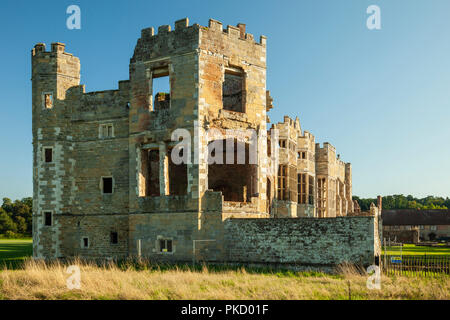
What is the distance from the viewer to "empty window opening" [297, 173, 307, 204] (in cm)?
3631

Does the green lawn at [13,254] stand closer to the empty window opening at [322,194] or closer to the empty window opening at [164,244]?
the empty window opening at [164,244]

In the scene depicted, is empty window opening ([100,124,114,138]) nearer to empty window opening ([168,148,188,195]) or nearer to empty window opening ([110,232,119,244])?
empty window opening ([168,148,188,195])

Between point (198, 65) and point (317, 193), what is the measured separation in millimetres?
22356

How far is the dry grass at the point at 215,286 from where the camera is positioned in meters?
13.7

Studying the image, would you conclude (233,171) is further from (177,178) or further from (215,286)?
(215,286)

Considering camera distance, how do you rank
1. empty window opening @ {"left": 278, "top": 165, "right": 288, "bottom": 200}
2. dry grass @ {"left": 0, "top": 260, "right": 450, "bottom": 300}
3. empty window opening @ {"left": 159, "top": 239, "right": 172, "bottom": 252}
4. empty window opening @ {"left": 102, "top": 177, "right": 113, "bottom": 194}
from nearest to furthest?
dry grass @ {"left": 0, "top": 260, "right": 450, "bottom": 300}, empty window opening @ {"left": 159, "top": 239, "right": 172, "bottom": 252}, empty window opening @ {"left": 102, "top": 177, "right": 113, "bottom": 194}, empty window opening @ {"left": 278, "top": 165, "right": 288, "bottom": 200}

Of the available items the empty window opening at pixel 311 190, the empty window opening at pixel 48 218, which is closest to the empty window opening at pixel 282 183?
the empty window opening at pixel 311 190

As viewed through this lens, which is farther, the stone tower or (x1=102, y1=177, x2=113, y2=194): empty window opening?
the stone tower

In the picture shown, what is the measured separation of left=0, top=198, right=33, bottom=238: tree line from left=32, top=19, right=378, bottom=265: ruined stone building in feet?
166

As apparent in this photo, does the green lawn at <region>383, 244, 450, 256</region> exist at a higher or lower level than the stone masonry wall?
lower

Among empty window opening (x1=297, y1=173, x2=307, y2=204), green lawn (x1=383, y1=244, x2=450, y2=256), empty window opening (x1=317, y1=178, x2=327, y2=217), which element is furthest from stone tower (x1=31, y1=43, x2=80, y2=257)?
empty window opening (x1=317, y1=178, x2=327, y2=217)

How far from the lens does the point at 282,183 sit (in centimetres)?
3294

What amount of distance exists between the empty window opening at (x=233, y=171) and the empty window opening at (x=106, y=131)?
527cm

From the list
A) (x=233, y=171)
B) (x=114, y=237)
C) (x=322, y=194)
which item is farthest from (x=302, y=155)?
(x=114, y=237)
